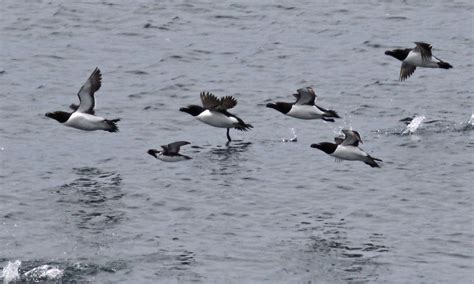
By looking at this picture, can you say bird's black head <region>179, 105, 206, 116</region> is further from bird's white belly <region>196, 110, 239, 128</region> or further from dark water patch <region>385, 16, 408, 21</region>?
dark water patch <region>385, 16, 408, 21</region>

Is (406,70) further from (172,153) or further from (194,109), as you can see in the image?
(172,153)

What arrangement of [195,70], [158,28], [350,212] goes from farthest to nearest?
1. [158,28]
2. [195,70]
3. [350,212]

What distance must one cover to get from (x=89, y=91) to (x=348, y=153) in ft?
22.9

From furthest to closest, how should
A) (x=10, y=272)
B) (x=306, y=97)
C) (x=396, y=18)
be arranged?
(x=396, y=18) < (x=306, y=97) < (x=10, y=272)

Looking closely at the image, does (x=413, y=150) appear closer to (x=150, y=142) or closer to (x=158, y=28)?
(x=150, y=142)

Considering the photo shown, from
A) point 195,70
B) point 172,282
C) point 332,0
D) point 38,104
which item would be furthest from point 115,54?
point 172,282

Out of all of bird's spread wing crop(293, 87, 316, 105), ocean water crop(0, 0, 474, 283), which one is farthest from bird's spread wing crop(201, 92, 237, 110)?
bird's spread wing crop(293, 87, 316, 105)

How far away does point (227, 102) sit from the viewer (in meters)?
35.0

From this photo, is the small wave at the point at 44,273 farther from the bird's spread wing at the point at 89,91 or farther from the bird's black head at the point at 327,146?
the bird's black head at the point at 327,146

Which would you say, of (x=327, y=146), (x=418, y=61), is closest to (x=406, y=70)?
(x=418, y=61)

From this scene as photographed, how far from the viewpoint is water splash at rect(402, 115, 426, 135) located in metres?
37.1

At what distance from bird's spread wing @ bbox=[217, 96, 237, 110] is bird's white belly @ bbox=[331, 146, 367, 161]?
3958mm

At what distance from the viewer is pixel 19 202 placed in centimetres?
3184

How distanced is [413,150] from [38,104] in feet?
41.1
